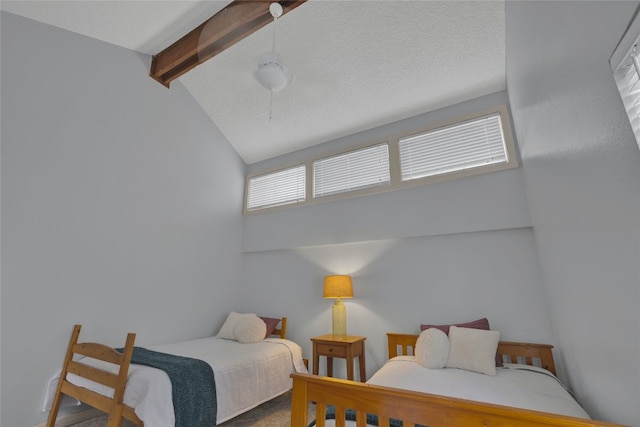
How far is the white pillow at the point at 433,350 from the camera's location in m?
2.13

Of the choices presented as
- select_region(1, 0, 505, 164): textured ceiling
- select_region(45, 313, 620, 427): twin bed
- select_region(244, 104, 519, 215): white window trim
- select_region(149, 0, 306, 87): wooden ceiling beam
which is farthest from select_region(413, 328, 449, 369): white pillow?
select_region(149, 0, 306, 87): wooden ceiling beam

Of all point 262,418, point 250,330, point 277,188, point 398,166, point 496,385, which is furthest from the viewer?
point 277,188

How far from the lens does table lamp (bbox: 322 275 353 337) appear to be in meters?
2.97

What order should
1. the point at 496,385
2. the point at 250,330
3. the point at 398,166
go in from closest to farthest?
1. the point at 496,385
2. the point at 250,330
3. the point at 398,166

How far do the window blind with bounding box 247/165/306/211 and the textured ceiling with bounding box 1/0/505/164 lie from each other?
0.68m

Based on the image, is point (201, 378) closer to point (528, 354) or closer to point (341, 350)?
point (341, 350)

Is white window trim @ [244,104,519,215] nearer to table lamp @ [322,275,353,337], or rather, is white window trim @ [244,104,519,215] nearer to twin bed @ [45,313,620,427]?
table lamp @ [322,275,353,337]

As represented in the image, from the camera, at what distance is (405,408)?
3.63ft

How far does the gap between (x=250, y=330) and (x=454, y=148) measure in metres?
2.96

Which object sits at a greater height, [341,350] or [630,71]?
[630,71]

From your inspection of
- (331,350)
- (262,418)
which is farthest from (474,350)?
(262,418)

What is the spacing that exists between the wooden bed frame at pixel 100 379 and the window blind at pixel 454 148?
2.96 metres

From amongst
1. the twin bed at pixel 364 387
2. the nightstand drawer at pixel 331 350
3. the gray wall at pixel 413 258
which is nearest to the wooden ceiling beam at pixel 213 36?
the gray wall at pixel 413 258

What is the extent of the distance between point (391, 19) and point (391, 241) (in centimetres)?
214
